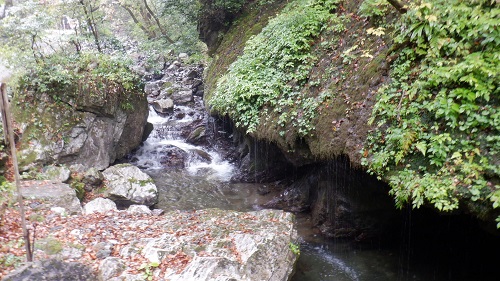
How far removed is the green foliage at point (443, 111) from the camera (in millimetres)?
4688

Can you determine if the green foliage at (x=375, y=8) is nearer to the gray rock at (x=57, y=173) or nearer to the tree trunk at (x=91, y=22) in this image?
the gray rock at (x=57, y=173)

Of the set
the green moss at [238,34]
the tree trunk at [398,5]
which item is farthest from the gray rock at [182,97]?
the tree trunk at [398,5]

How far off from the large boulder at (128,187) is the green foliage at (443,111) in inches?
283

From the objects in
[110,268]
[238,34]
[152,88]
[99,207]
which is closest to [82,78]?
[99,207]

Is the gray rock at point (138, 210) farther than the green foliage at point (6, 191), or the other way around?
the gray rock at point (138, 210)

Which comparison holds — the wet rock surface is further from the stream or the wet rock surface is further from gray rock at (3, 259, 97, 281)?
the stream

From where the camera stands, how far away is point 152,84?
899 inches

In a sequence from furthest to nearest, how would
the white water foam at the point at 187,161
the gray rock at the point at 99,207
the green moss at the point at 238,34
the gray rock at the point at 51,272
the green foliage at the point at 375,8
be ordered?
1. the white water foam at the point at 187,161
2. the green moss at the point at 238,34
3. the gray rock at the point at 99,207
4. the green foliage at the point at 375,8
5. the gray rock at the point at 51,272

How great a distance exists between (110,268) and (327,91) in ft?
19.1

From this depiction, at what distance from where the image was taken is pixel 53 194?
8.59 metres

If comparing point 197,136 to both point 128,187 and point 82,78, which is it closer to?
point 82,78

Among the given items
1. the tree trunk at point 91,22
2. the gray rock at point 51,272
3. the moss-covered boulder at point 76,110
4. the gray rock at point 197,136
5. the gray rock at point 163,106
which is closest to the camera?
the gray rock at point 51,272

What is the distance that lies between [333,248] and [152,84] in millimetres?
18184

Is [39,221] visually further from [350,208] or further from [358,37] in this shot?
[358,37]
